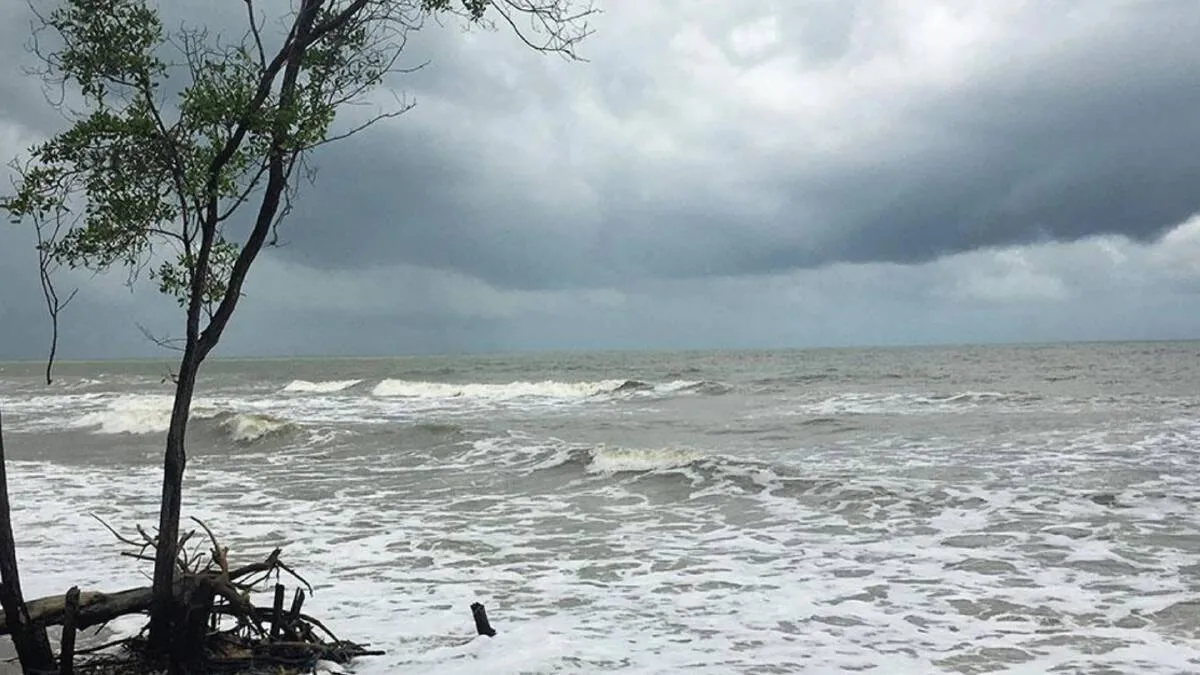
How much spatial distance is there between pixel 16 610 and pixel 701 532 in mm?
8627

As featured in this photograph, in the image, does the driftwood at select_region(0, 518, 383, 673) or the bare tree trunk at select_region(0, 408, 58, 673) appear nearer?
the bare tree trunk at select_region(0, 408, 58, 673)

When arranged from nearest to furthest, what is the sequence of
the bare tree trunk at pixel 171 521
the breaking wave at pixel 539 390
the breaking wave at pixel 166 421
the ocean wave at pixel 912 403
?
1. the bare tree trunk at pixel 171 521
2. the breaking wave at pixel 166 421
3. the ocean wave at pixel 912 403
4. the breaking wave at pixel 539 390

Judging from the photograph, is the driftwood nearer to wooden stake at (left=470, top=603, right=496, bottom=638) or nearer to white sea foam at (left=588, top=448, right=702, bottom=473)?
wooden stake at (left=470, top=603, right=496, bottom=638)

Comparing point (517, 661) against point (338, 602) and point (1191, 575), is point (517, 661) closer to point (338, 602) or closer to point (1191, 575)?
point (338, 602)

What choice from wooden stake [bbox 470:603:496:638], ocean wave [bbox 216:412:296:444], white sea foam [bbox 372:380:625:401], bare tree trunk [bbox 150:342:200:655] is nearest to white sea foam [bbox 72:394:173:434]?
ocean wave [bbox 216:412:296:444]

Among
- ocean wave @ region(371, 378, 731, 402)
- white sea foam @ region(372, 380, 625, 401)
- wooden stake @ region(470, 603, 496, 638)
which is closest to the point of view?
wooden stake @ region(470, 603, 496, 638)

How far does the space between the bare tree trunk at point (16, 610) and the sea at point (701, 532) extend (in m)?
1.54

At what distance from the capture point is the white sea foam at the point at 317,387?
52375mm

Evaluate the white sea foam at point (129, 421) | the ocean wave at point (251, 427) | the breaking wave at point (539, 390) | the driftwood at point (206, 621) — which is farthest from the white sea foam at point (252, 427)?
the driftwood at point (206, 621)

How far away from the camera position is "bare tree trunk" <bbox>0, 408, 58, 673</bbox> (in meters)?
5.15

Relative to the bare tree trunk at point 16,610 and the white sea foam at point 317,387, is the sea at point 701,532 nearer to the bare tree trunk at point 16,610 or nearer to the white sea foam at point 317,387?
the bare tree trunk at point 16,610

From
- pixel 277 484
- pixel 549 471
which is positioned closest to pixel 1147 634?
pixel 549 471

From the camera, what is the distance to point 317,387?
185ft

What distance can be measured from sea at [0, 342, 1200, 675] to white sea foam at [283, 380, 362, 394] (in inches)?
919
